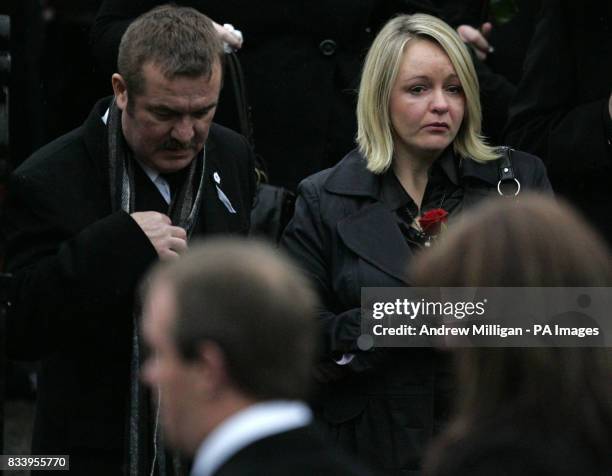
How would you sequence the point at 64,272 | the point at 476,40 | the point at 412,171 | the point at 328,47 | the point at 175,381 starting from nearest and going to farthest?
the point at 175,381
the point at 64,272
the point at 412,171
the point at 328,47
the point at 476,40

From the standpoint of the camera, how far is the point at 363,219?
15.7ft

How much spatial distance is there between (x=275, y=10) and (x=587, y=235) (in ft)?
10.2

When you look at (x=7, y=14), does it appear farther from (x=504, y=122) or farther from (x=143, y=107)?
(x=504, y=122)

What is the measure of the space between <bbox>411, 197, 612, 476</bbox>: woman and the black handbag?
2384 mm

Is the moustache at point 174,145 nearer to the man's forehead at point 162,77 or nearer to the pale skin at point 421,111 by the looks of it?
the man's forehead at point 162,77

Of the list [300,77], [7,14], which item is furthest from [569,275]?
[300,77]

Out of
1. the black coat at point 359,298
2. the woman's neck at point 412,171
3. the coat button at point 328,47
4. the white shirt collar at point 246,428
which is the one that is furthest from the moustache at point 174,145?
the white shirt collar at point 246,428

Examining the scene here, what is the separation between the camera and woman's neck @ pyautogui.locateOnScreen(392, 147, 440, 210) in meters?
4.92

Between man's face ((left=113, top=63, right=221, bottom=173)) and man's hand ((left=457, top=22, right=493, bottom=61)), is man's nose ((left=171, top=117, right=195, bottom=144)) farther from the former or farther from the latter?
man's hand ((left=457, top=22, right=493, bottom=61))

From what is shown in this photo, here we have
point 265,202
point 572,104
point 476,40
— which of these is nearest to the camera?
point 265,202

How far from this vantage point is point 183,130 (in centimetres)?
450

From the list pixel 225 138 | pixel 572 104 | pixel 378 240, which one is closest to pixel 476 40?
pixel 572 104

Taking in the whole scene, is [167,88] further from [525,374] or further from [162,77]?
[525,374]

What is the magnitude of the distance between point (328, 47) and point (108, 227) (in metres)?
1.73
